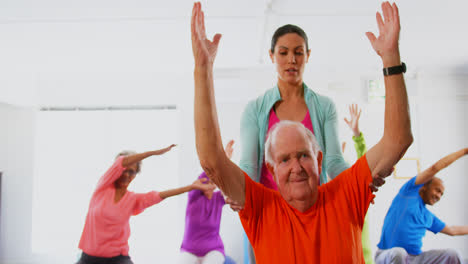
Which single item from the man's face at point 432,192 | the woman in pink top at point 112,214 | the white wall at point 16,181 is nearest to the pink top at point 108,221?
the woman in pink top at point 112,214

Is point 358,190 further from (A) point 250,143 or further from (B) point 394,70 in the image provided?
(A) point 250,143

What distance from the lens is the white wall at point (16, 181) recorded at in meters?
5.93

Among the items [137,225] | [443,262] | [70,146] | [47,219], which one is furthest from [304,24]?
[47,219]

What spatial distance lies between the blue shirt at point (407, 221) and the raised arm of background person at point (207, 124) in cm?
310

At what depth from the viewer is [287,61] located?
1.52m

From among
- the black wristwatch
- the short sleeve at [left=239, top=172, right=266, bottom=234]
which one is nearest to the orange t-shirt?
the short sleeve at [left=239, top=172, right=266, bottom=234]

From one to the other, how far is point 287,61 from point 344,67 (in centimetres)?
441

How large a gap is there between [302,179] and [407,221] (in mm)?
3109

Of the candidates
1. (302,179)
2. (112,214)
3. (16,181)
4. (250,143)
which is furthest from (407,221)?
(16,181)

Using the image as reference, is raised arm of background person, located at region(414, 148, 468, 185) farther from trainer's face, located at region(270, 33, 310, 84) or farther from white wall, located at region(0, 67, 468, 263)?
white wall, located at region(0, 67, 468, 263)

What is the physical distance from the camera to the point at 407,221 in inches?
144

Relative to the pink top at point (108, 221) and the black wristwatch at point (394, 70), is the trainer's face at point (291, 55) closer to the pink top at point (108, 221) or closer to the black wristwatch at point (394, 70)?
the black wristwatch at point (394, 70)

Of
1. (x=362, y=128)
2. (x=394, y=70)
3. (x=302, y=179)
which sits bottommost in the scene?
(x=302, y=179)

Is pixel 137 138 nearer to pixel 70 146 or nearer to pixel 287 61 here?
pixel 70 146
